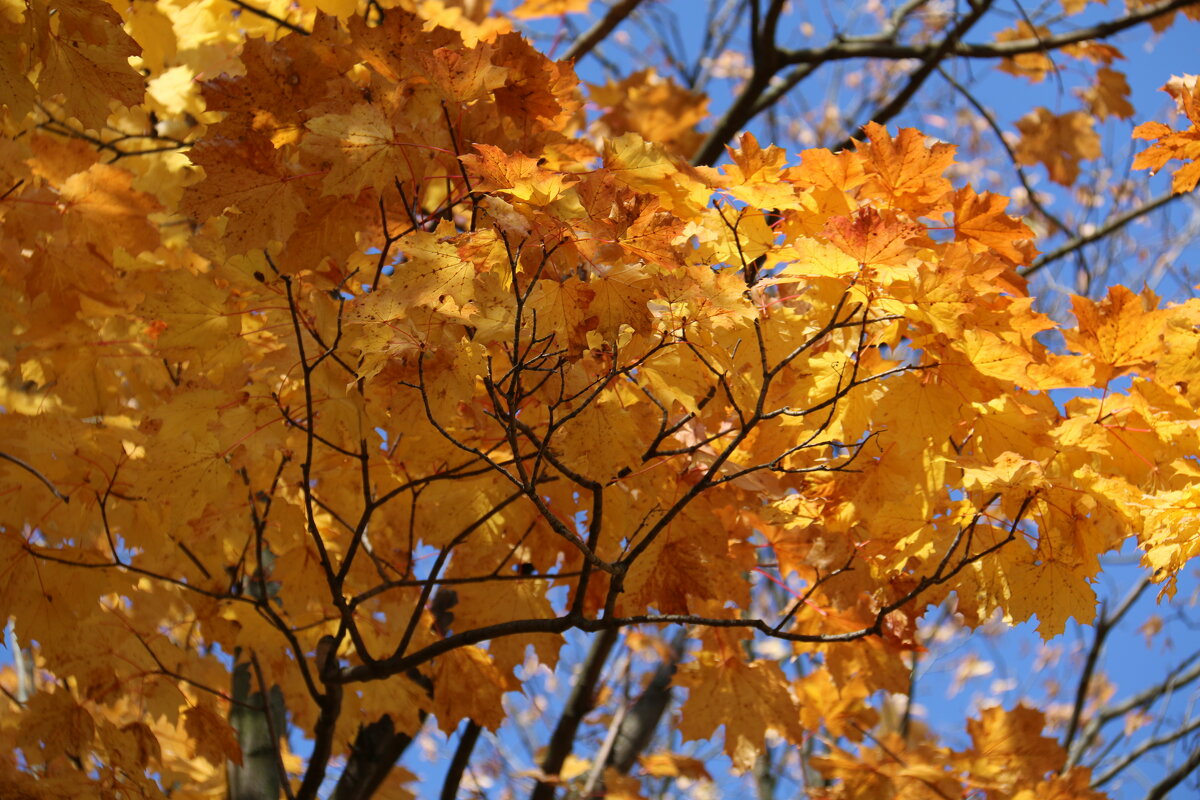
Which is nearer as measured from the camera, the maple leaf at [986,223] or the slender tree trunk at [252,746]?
the maple leaf at [986,223]

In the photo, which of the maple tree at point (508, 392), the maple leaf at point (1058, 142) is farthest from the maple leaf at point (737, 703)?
the maple leaf at point (1058, 142)

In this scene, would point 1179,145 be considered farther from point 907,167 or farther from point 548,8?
point 548,8

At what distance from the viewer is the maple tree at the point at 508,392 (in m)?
1.75

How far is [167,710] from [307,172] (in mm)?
1431

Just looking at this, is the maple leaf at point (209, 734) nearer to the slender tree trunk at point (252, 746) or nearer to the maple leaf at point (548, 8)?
the slender tree trunk at point (252, 746)

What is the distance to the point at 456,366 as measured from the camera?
176cm

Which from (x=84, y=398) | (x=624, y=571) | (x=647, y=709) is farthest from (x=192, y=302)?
(x=647, y=709)

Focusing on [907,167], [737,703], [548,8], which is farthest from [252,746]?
[548,8]

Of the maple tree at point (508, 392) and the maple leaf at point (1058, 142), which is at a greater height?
the maple leaf at point (1058, 142)

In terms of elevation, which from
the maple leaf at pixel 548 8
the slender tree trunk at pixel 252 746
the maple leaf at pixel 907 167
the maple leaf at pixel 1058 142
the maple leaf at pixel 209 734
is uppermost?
the maple leaf at pixel 1058 142

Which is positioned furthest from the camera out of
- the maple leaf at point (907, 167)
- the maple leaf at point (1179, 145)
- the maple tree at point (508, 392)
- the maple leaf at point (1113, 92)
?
the maple leaf at point (1113, 92)

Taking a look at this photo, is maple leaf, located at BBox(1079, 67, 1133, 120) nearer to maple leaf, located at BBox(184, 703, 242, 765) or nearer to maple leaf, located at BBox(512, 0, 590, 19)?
maple leaf, located at BBox(512, 0, 590, 19)

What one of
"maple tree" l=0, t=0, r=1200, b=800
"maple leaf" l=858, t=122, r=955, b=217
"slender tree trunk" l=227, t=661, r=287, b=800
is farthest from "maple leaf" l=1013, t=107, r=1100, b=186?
"slender tree trunk" l=227, t=661, r=287, b=800

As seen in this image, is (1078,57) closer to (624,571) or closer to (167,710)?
(624,571)
